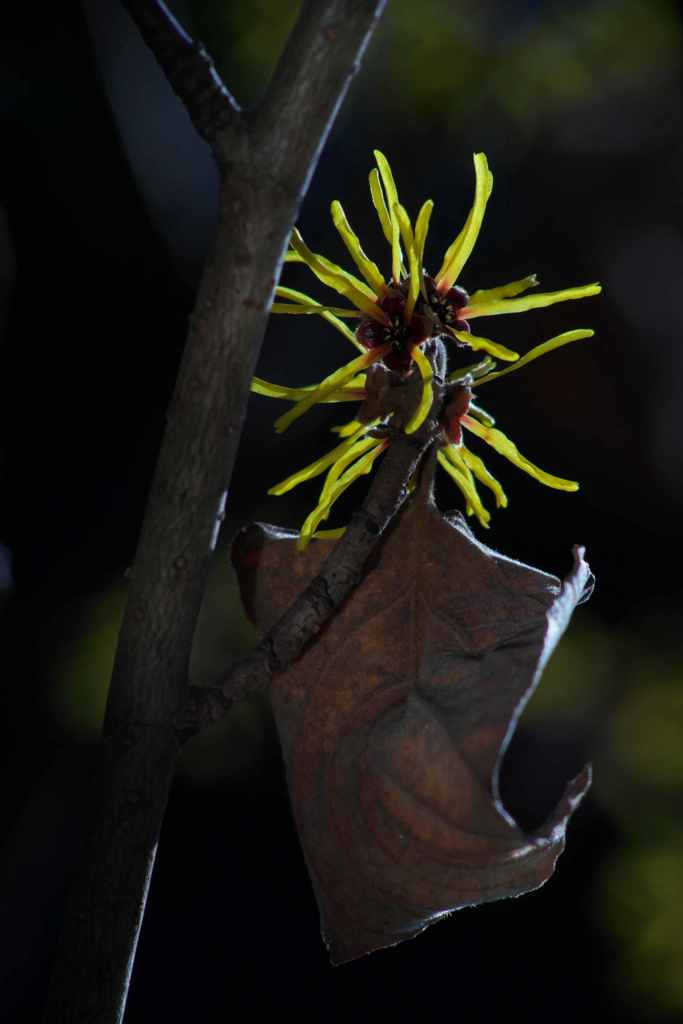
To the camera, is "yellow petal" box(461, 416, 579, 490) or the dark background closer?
"yellow petal" box(461, 416, 579, 490)

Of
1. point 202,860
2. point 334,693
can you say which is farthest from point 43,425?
→ point 334,693

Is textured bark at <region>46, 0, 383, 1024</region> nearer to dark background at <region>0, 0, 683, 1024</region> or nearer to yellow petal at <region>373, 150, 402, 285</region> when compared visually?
yellow petal at <region>373, 150, 402, 285</region>

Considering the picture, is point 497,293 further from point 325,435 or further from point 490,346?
point 325,435

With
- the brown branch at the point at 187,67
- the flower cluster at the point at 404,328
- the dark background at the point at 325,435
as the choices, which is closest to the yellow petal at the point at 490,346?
the flower cluster at the point at 404,328

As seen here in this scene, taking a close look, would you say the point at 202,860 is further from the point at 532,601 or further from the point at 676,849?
the point at 532,601

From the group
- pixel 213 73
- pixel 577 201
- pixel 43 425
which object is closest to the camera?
pixel 213 73

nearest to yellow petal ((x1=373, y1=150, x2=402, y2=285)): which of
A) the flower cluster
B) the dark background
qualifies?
the flower cluster

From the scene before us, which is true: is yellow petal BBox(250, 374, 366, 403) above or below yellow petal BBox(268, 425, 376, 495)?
above
